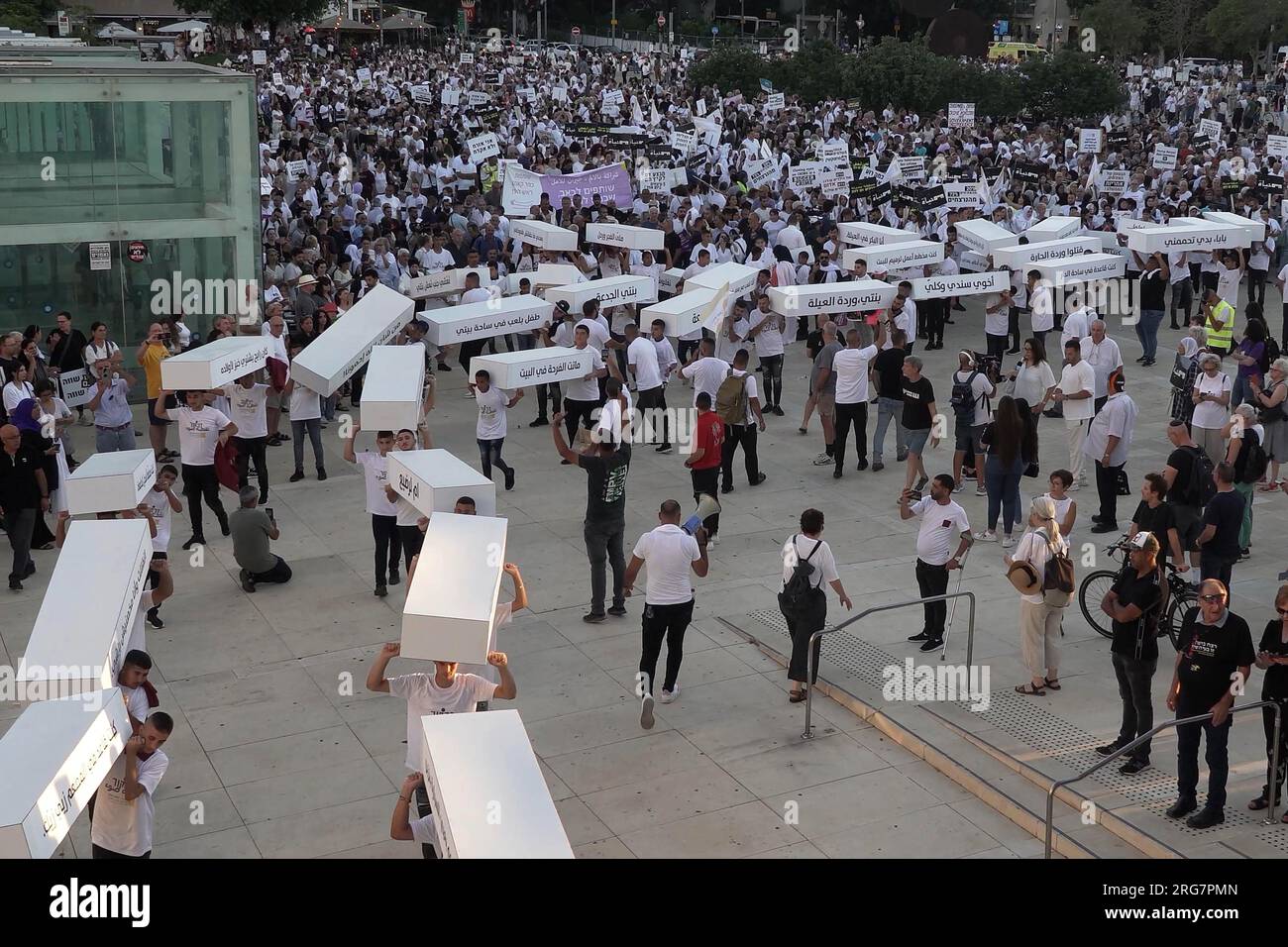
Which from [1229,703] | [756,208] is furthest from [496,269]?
[1229,703]

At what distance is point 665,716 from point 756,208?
1610cm

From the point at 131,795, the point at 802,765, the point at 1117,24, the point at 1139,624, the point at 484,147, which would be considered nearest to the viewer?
the point at 131,795

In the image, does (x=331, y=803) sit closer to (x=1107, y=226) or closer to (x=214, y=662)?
Answer: (x=214, y=662)

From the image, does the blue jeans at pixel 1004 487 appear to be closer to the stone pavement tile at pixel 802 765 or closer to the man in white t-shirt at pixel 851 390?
the man in white t-shirt at pixel 851 390

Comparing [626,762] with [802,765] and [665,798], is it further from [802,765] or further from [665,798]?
[802,765]

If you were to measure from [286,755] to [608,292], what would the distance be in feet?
31.7

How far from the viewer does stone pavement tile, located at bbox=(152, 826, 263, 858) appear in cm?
855

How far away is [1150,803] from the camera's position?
8.78 metres

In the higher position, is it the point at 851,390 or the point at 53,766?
the point at 851,390

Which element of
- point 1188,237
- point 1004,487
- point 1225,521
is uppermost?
point 1188,237

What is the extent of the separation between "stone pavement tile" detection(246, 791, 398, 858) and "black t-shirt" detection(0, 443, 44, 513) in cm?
506

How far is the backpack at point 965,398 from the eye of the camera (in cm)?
1402

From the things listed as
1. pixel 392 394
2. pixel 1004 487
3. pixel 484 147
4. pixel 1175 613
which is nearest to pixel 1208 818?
pixel 1175 613

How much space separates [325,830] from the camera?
8789mm
